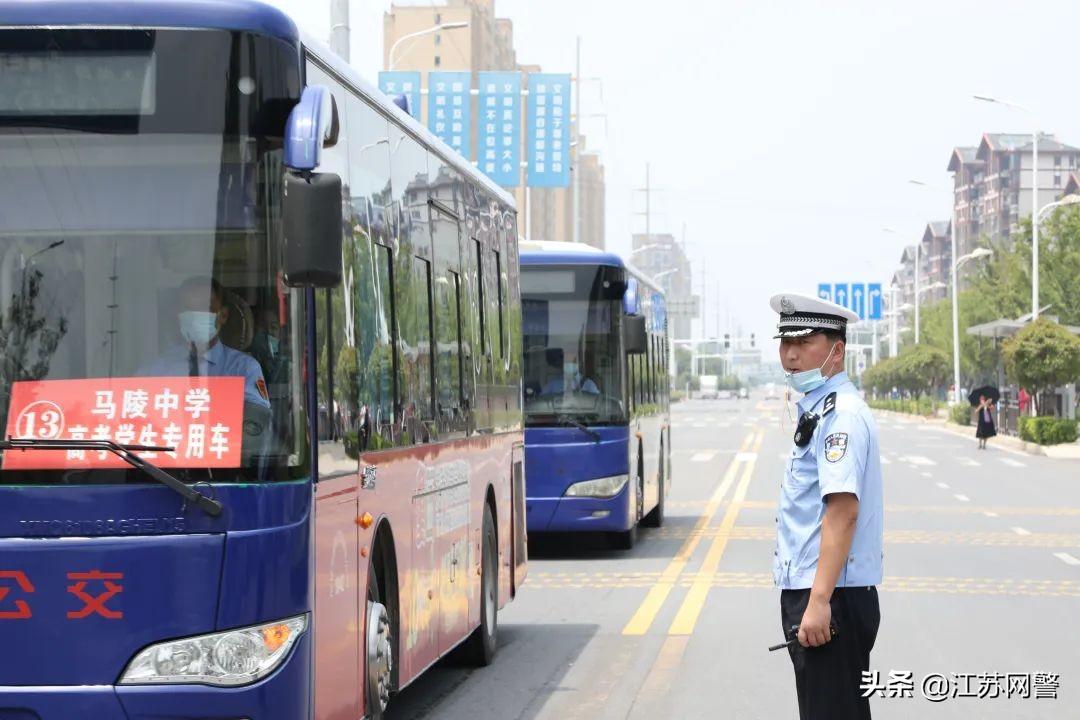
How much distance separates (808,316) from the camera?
5.82 m

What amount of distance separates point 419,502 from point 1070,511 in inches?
751

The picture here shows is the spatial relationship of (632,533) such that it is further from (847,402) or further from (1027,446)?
(1027,446)

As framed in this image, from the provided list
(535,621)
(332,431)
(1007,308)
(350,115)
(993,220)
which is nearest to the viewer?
(332,431)

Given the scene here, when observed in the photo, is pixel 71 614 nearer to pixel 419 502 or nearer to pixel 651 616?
pixel 419 502

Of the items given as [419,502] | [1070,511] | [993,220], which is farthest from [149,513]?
[993,220]

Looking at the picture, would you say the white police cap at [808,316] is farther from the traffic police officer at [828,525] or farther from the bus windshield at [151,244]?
the bus windshield at [151,244]

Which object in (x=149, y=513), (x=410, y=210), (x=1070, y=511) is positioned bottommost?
(x=1070, y=511)

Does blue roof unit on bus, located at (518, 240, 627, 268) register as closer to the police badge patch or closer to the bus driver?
the bus driver

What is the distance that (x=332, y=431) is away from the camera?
22.6 feet

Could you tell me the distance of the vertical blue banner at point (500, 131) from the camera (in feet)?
161

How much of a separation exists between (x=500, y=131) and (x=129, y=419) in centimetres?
4360

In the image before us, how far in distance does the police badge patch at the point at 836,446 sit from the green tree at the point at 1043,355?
45.2 metres

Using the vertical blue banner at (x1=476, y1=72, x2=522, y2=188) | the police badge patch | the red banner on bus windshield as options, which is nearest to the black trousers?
the police badge patch

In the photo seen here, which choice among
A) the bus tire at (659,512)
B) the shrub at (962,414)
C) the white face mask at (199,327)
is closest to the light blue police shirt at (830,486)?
the white face mask at (199,327)
